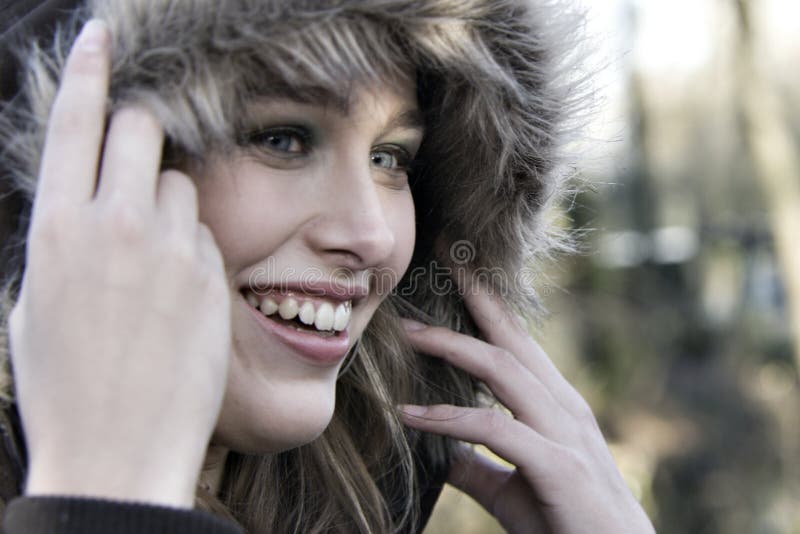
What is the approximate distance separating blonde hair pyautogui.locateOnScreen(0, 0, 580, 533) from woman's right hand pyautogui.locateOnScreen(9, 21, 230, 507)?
0.10 m

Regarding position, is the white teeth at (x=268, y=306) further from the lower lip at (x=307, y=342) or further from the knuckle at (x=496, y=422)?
the knuckle at (x=496, y=422)

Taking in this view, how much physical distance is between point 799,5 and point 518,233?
28.0 ft

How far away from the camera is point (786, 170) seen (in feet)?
19.2

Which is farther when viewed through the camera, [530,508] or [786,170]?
[786,170]

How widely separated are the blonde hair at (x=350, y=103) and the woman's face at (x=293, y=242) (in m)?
0.06

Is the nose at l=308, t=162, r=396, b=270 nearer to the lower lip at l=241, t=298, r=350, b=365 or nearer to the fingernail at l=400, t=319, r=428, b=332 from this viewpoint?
the lower lip at l=241, t=298, r=350, b=365

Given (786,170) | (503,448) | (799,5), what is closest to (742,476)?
(786,170)

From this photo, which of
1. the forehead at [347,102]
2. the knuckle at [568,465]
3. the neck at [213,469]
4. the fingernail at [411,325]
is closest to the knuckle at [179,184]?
the forehead at [347,102]

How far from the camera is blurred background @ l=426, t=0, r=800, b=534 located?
584cm

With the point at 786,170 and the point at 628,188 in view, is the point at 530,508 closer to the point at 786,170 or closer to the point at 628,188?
the point at 786,170

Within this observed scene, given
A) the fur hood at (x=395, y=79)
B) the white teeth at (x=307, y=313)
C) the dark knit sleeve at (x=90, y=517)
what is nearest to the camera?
the dark knit sleeve at (x=90, y=517)

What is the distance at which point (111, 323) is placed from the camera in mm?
1045

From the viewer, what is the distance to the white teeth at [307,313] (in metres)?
1.46

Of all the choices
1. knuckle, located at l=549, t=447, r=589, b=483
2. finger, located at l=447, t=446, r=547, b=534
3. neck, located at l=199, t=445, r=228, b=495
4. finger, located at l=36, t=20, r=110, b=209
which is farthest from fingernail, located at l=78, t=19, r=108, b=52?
finger, located at l=447, t=446, r=547, b=534
